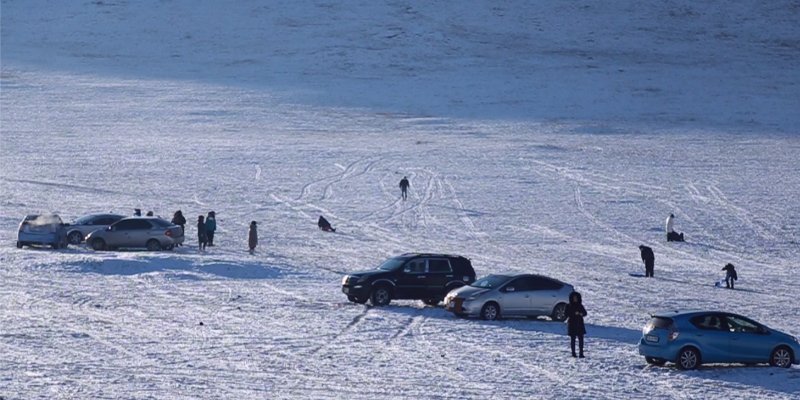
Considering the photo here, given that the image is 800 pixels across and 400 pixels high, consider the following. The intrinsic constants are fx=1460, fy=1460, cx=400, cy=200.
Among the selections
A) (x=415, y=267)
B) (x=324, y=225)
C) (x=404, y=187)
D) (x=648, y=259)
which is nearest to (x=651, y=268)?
(x=648, y=259)

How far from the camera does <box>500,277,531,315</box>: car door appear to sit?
86.6 feet

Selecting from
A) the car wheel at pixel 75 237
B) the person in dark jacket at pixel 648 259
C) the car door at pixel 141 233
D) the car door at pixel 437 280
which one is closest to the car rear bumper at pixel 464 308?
the car door at pixel 437 280

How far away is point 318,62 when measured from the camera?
92.1 metres

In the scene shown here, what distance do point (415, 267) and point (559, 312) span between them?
3.15 metres

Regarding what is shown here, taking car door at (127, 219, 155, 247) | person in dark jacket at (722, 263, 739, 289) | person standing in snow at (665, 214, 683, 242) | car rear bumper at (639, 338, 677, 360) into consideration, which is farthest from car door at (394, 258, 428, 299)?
person standing in snow at (665, 214, 683, 242)

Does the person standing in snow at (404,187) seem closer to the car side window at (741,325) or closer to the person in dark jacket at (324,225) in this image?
the person in dark jacket at (324,225)

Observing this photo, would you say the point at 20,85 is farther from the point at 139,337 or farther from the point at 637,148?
the point at 139,337

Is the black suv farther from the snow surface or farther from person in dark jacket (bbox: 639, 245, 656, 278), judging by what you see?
person in dark jacket (bbox: 639, 245, 656, 278)

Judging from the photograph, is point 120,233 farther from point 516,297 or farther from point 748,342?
point 748,342

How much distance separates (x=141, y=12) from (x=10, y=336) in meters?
86.1

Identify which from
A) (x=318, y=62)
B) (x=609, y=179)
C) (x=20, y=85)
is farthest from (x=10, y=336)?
(x=318, y=62)

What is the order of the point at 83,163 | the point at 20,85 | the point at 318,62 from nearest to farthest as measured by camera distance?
the point at 83,163 → the point at 20,85 → the point at 318,62

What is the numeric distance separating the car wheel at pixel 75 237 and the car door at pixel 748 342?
1989cm

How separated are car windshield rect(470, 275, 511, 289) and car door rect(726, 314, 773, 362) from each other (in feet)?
18.1
